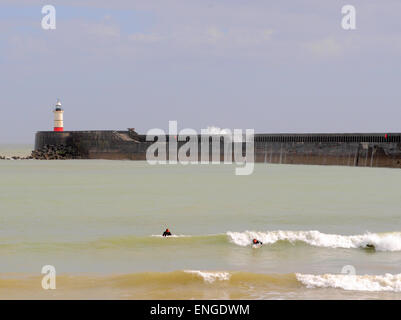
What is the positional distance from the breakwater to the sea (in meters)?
17.3

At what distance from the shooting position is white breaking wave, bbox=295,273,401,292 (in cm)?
1073

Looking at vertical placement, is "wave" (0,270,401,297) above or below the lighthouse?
below

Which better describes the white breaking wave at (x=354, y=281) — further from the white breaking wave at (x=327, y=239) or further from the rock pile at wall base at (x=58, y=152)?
the rock pile at wall base at (x=58, y=152)

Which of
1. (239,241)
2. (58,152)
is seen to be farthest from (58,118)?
(239,241)

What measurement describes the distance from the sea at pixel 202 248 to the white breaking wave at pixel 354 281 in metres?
0.02

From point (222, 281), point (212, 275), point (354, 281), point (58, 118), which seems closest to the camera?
point (354, 281)

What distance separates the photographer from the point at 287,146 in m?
54.6

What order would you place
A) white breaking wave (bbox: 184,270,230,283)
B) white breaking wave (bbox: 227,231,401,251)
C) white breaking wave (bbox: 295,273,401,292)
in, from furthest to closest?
white breaking wave (bbox: 227,231,401,251) → white breaking wave (bbox: 184,270,230,283) → white breaking wave (bbox: 295,273,401,292)

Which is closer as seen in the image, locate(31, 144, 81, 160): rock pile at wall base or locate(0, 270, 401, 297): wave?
locate(0, 270, 401, 297): wave

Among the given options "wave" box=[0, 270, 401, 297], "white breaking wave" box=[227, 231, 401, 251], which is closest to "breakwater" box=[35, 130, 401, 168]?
"white breaking wave" box=[227, 231, 401, 251]

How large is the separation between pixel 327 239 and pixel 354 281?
13.6 feet

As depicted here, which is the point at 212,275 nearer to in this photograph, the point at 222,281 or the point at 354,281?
the point at 222,281

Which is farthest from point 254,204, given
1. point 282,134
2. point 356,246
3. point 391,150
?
point 282,134

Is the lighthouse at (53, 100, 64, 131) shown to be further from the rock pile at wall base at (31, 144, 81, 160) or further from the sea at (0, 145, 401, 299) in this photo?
the sea at (0, 145, 401, 299)
